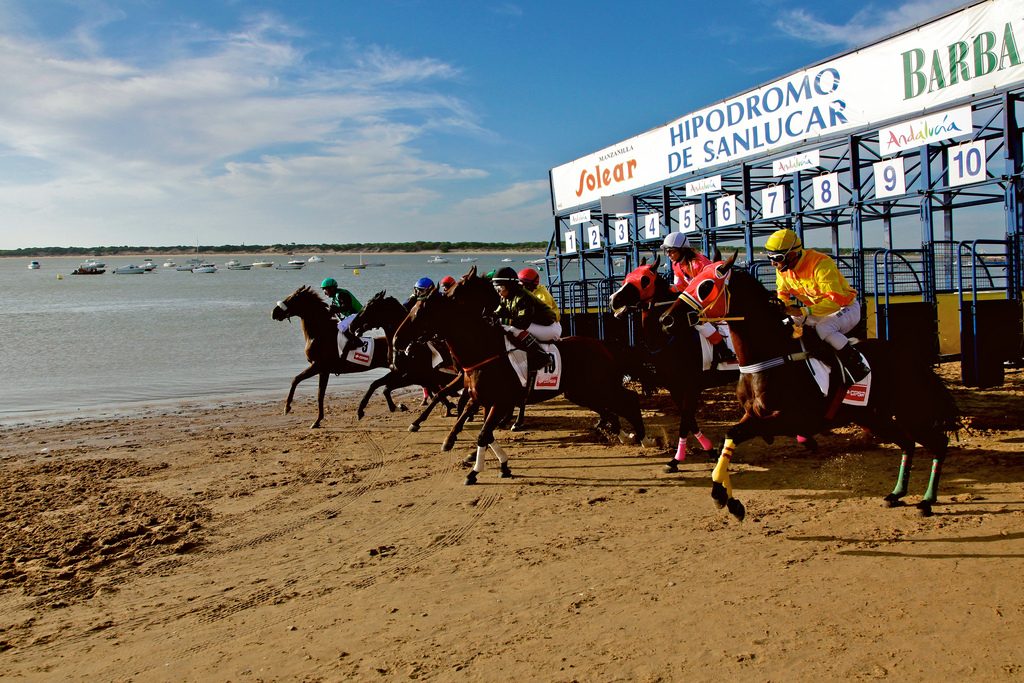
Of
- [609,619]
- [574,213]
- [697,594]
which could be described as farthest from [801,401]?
[574,213]

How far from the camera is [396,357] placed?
12.6 meters

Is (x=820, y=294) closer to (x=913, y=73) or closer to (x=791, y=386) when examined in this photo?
(x=791, y=386)

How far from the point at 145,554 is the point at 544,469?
4462mm

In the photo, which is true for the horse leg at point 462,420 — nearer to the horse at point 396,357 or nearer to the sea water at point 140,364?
the horse at point 396,357

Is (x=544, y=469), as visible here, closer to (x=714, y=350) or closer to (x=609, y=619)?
(x=714, y=350)

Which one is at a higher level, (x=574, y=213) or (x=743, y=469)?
(x=574, y=213)

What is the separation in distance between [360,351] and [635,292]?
6.35 m

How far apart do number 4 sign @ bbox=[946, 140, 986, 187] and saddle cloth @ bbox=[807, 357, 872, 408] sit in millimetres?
8526

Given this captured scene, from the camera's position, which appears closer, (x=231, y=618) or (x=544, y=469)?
(x=231, y=618)

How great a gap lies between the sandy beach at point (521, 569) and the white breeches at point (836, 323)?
5.03 ft

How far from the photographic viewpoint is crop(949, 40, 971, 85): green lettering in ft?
45.9

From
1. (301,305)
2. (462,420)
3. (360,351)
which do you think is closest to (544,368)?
(462,420)

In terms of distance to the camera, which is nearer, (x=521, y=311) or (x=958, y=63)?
(x=521, y=311)

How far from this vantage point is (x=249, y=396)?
17.5 meters
